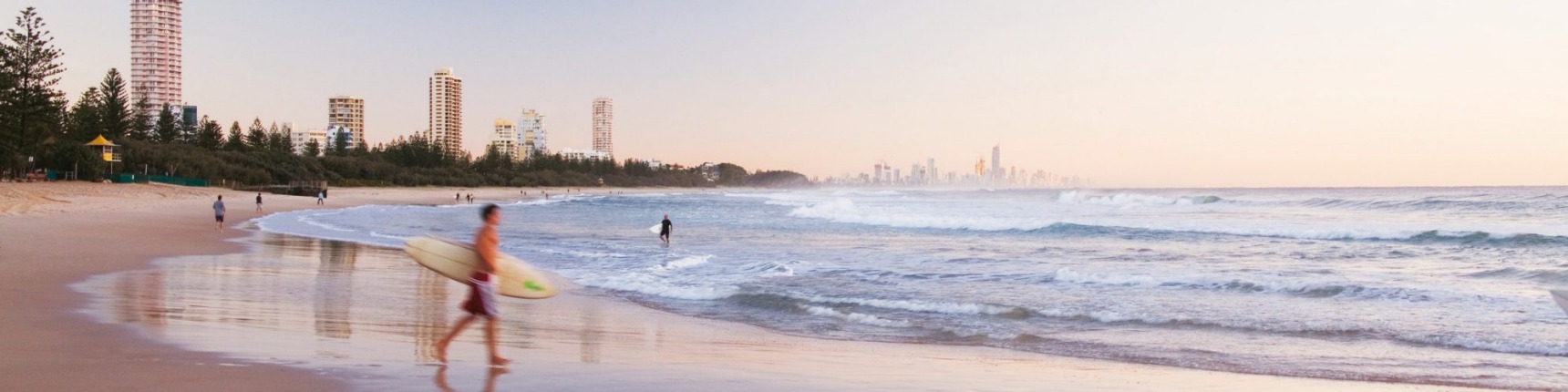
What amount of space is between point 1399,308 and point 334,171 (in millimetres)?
106093

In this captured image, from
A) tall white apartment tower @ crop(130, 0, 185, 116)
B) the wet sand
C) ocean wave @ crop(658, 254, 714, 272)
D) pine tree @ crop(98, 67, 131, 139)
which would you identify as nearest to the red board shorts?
the wet sand

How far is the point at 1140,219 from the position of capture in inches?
1372

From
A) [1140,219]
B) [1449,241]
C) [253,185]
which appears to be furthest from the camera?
[253,185]

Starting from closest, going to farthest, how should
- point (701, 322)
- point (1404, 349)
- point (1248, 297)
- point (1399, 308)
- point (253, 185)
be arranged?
point (1404, 349), point (701, 322), point (1399, 308), point (1248, 297), point (253, 185)

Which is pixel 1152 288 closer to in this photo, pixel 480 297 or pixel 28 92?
pixel 480 297

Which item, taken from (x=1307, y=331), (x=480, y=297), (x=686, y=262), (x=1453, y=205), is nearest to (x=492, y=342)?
(x=480, y=297)

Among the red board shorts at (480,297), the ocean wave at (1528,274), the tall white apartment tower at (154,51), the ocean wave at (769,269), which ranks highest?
the tall white apartment tower at (154,51)

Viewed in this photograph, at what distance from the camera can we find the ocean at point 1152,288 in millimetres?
8250

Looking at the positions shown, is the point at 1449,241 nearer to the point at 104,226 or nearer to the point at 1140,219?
the point at 1140,219

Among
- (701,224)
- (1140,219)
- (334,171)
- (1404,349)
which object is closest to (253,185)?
(334,171)

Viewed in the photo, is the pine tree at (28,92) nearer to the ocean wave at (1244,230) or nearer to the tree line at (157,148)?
the tree line at (157,148)

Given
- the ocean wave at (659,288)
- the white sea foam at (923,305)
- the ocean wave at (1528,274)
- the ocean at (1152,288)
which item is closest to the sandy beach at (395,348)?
the ocean wave at (659,288)

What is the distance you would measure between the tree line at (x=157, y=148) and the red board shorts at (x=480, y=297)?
60.3 m

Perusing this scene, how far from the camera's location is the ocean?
8.25 m
